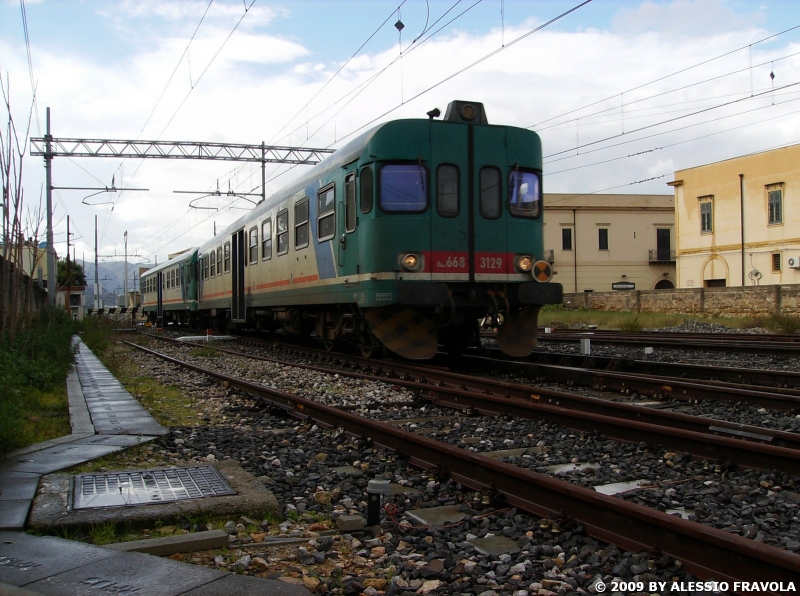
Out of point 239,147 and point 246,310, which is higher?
point 239,147

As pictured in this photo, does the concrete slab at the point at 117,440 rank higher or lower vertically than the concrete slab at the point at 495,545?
higher

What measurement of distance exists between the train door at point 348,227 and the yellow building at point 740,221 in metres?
26.9

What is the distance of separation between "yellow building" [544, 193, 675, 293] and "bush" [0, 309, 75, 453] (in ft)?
127

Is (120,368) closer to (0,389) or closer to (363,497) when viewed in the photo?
(0,389)

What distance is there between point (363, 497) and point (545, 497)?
42.7 inches

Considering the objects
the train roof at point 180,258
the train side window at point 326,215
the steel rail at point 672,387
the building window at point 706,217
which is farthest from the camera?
the building window at point 706,217

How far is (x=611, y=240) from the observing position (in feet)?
161

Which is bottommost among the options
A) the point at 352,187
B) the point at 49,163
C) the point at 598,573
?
the point at 598,573

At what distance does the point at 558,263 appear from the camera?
4841 centimetres

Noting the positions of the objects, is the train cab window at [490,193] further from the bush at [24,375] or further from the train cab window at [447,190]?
the bush at [24,375]

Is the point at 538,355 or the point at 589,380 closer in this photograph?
the point at 589,380

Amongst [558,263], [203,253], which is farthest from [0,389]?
[558,263]

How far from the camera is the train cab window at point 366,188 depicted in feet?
32.6

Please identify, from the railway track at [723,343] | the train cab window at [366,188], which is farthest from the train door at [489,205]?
the railway track at [723,343]
